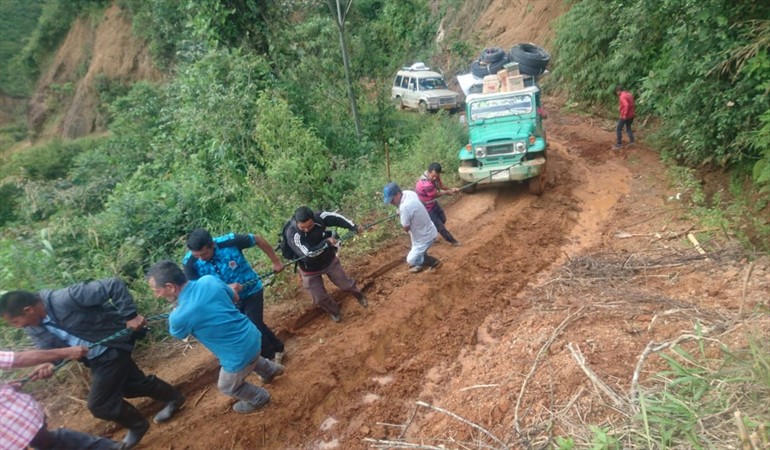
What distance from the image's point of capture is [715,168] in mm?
8352

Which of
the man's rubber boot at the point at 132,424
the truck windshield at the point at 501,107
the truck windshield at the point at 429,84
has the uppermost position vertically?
the truck windshield at the point at 429,84

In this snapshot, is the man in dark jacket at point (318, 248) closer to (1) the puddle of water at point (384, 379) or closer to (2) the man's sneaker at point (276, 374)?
(2) the man's sneaker at point (276, 374)

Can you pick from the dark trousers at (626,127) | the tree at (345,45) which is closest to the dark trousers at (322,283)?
the tree at (345,45)

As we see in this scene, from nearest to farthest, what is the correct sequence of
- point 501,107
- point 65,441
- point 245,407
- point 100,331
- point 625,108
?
point 65,441, point 100,331, point 245,407, point 501,107, point 625,108

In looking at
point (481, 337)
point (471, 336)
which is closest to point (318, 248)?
point (471, 336)

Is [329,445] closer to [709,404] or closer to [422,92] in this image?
[709,404]

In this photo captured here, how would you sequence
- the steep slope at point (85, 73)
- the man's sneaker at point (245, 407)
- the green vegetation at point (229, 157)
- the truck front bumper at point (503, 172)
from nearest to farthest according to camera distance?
the man's sneaker at point (245, 407), the green vegetation at point (229, 157), the truck front bumper at point (503, 172), the steep slope at point (85, 73)

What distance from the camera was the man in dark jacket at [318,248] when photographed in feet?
16.0

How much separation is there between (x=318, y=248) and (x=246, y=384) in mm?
1584

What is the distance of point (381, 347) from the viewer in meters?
5.07

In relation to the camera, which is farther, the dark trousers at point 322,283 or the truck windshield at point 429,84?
the truck windshield at point 429,84

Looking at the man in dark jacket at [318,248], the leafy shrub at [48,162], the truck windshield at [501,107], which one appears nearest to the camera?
the man in dark jacket at [318,248]

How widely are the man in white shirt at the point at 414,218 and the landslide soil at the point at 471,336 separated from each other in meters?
0.41

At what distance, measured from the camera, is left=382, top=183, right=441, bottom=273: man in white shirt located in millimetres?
5656
